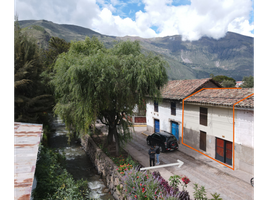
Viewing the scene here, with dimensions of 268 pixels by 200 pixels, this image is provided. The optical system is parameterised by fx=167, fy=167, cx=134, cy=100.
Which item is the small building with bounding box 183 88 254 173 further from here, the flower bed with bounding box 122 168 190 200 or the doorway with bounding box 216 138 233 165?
the flower bed with bounding box 122 168 190 200

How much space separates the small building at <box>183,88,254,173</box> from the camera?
10328 mm

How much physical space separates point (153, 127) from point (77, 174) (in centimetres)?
1086

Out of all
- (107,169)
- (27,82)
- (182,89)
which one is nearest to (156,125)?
(182,89)

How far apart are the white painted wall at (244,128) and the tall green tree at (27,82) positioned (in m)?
16.0

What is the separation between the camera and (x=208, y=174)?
10.7 meters

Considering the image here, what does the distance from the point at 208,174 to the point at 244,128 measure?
3.68 meters

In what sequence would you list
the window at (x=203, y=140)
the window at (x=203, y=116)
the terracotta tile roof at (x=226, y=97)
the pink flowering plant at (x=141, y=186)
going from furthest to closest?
the window at (x=203, y=140), the window at (x=203, y=116), the terracotta tile roof at (x=226, y=97), the pink flowering plant at (x=141, y=186)

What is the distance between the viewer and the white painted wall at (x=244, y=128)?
1004 cm

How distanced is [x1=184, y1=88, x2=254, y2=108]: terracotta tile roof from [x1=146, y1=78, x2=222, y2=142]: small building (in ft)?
4.59

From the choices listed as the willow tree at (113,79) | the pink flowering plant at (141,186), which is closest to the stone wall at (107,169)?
the pink flowering plant at (141,186)

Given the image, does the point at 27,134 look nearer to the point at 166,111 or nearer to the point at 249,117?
the point at 249,117

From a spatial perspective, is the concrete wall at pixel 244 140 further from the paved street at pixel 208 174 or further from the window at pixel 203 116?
the window at pixel 203 116

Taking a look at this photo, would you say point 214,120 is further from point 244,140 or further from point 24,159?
point 24,159

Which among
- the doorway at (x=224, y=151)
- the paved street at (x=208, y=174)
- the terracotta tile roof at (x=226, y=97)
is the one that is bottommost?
the paved street at (x=208, y=174)
